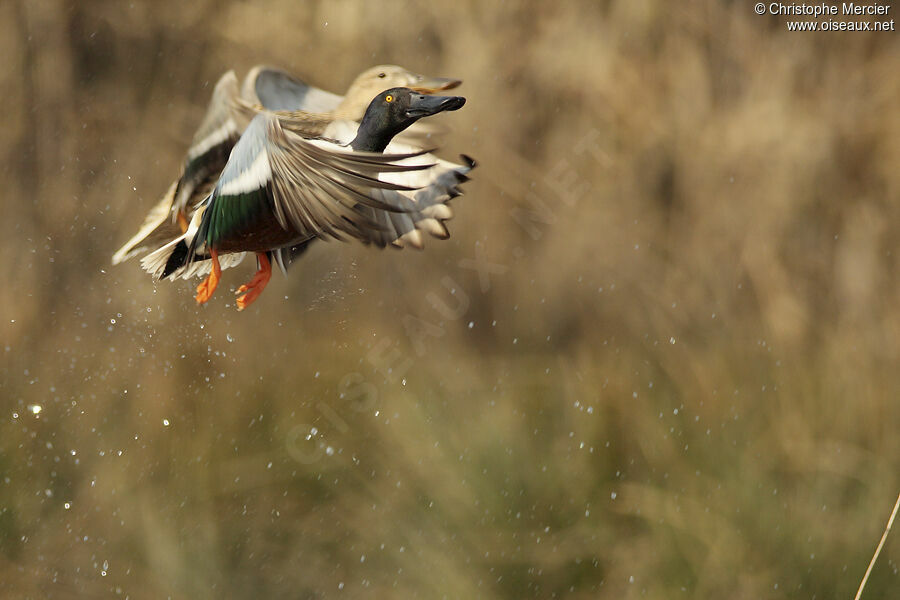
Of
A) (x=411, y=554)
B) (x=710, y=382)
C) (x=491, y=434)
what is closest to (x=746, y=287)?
(x=710, y=382)

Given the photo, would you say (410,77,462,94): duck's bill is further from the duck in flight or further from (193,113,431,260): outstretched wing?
(193,113,431,260): outstretched wing

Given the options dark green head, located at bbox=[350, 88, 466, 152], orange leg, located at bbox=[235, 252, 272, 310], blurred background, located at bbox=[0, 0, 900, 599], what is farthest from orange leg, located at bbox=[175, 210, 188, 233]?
blurred background, located at bbox=[0, 0, 900, 599]

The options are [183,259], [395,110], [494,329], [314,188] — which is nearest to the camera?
[314,188]

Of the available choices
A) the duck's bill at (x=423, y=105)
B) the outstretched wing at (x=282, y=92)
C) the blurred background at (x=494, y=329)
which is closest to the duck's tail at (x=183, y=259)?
the outstretched wing at (x=282, y=92)

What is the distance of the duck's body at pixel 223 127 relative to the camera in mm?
1740

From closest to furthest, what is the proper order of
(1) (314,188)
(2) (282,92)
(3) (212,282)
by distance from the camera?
(1) (314,188), (3) (212,282), (2) (282,92)

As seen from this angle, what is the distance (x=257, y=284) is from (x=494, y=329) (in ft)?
5.39

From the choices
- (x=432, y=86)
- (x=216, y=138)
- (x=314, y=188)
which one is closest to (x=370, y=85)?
(x=432, y=86)

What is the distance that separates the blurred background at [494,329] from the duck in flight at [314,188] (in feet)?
3.89

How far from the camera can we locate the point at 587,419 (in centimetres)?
309

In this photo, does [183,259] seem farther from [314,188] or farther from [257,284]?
[314,188]

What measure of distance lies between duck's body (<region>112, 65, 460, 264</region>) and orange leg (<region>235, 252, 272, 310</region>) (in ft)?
0.46

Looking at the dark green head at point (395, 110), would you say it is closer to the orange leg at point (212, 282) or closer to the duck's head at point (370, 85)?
the duck's head at point (370, 85)

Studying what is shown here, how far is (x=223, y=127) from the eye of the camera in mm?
1759
